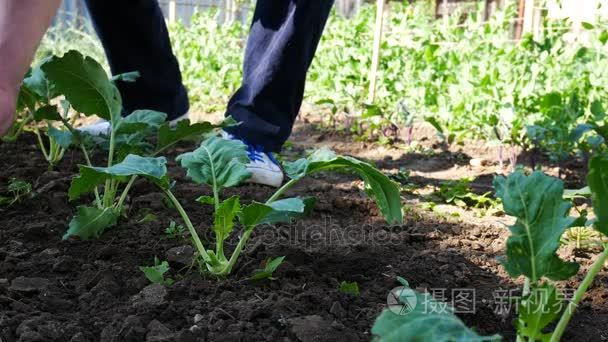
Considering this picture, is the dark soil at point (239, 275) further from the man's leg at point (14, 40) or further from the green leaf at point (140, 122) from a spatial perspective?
the man's leg at point (14, 40)

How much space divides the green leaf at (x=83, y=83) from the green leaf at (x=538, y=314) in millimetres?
1365

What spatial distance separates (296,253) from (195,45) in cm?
564

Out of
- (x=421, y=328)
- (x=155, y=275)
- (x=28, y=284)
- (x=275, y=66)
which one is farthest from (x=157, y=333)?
(x=275, y=66)

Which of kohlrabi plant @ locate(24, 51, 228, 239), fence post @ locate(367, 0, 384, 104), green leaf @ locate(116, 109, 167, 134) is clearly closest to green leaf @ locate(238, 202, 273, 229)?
kohlrabi plant @ locate(24, 51, 228, 239)

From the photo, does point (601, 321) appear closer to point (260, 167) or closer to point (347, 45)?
point (260, 167)

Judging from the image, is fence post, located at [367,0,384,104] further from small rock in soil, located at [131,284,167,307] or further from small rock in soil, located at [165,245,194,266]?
small rock in soil, located at [131,284,167,307]

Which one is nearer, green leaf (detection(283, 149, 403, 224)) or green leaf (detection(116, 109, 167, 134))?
green leaf (detection(283, 149, 403, 224))

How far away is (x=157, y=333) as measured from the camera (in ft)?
4.53

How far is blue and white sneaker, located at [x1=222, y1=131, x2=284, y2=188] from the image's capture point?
111 inches

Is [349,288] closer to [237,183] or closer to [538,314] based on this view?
[237,183]

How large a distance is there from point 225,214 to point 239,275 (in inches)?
7.5

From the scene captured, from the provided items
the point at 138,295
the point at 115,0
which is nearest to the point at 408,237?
the point at 138,295

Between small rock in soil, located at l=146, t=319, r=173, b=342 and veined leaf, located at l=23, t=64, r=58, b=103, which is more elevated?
veined leaf, located at l=23, t=64, r=58, b=103

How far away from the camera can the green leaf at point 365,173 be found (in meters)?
1.61
